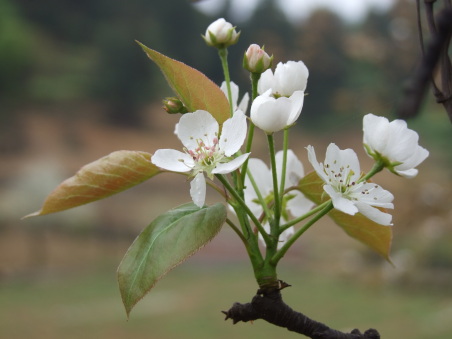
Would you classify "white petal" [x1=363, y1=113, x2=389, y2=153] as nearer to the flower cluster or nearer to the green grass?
the flower cluster

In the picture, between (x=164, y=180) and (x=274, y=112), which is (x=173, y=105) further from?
(x=164, y=180)

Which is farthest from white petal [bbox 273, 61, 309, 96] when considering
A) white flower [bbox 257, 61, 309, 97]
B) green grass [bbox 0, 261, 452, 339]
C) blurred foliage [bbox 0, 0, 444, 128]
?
blurred foliage [bbox 0, 0, 444, 128]

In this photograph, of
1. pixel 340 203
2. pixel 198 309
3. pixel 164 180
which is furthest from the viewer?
pixel 164 180

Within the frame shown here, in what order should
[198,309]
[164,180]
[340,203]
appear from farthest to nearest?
1. [164,180]
2. [198,309]
3. [340,203]

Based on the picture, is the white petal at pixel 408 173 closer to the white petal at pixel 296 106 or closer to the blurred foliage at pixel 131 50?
the white petal at pixel 296 106

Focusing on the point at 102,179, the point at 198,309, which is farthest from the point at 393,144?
the point at 198,309

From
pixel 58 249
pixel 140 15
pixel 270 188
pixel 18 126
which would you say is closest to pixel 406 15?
pixel 58 249
